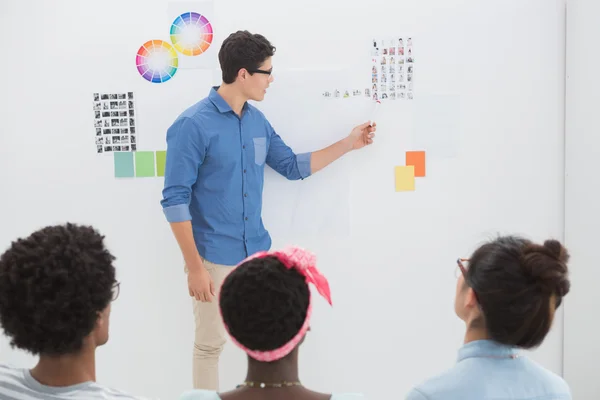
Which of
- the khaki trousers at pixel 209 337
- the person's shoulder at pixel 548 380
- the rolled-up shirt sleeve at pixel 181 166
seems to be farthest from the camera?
the khaki trousers at pixel 209 337

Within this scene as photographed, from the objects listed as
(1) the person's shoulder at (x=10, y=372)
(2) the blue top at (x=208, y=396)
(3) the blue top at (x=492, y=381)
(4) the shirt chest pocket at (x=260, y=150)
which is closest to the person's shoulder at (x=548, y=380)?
(3) the blue top at (x=492, y=381)

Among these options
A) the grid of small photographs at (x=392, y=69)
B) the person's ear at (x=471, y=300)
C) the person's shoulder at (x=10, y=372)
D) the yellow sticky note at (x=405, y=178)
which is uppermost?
the grid of small photographs at (x=392, y=69)

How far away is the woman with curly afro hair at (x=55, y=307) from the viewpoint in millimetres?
1190

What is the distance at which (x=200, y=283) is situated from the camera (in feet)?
7.57

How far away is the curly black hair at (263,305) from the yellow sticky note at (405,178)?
146 cm

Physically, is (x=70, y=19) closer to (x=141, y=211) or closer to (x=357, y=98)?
(x=141, y=211)

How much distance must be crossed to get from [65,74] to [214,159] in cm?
80

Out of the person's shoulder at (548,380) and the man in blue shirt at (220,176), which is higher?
the man in blue shirt at (220,176)

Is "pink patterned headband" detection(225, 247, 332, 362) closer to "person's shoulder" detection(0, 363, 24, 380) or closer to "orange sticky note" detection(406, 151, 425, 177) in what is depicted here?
"person's shoulder" detection(0, 363, 24, 380)

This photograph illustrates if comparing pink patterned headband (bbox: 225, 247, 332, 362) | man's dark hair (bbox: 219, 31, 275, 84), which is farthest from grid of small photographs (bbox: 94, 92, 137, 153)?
pink patterned headband (bbox: 225, 247, 332, 362)

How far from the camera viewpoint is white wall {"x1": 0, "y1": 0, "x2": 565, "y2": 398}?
2564 millimetres

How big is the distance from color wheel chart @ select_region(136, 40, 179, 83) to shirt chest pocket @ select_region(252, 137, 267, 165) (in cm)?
48

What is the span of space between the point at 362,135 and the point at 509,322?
1.41m

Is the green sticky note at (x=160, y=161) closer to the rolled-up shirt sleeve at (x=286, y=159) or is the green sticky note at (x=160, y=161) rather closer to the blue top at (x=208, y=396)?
the rolled-up shirt sleeve at (x=286, y=159)
